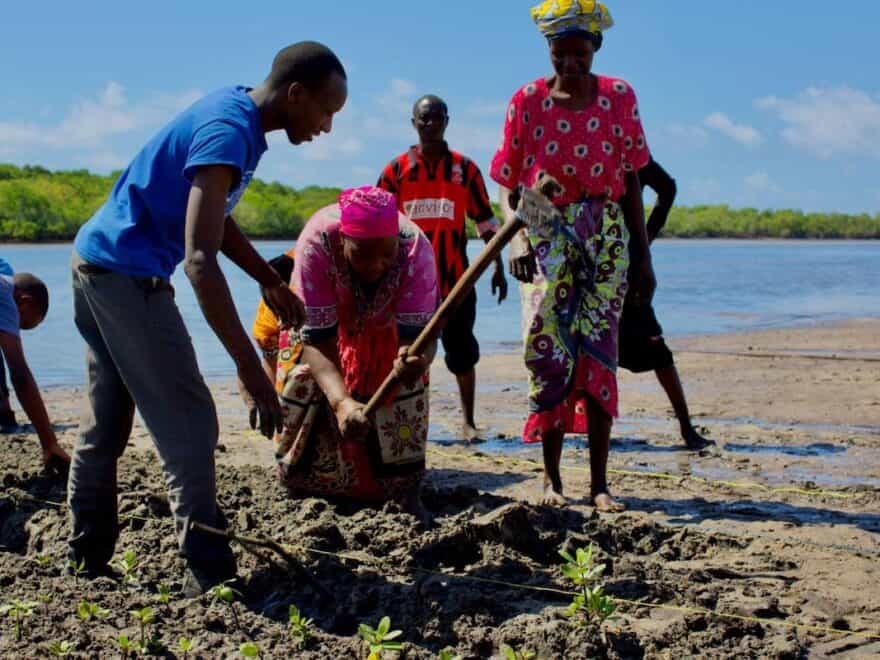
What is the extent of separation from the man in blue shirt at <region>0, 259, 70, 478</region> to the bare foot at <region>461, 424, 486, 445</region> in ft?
8.55

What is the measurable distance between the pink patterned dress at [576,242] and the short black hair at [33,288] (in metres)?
2.57

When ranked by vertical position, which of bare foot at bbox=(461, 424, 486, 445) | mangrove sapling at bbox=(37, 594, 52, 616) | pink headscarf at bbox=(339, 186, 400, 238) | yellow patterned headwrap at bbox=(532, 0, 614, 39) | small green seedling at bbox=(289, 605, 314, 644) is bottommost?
mangrove sapling at bbox=(37, 594, 52, 616)

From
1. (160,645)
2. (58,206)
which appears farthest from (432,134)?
(58,206)

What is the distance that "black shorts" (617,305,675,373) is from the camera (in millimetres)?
6707

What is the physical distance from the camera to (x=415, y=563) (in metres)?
4.09

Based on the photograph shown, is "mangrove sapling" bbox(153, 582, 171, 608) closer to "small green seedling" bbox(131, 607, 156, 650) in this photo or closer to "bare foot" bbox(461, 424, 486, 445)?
"small green seedling" bbox(131, 607, 156, 650)

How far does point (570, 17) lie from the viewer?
16.2 feet

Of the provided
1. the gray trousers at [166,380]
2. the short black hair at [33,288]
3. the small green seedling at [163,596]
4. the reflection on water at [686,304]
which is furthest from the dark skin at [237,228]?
the reflection on water at [686,304]

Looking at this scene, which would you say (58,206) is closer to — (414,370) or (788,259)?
(788,259)

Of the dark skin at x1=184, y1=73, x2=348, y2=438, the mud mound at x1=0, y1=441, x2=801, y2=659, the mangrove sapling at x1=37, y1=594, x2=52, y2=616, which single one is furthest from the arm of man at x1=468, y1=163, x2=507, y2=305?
the mangrove sapling at x1=37, y1=594, x2=52, y2=616

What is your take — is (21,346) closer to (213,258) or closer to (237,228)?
(237,228)

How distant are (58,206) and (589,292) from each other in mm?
50136

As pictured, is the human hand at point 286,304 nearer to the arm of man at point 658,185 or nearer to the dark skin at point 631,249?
the dark skin at point 631,249

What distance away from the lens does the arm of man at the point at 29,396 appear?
5.14m
